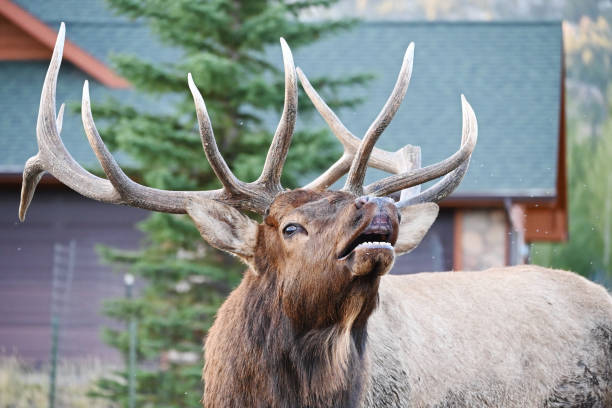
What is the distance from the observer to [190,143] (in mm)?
9391

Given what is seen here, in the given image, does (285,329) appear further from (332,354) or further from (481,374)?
(481,374)

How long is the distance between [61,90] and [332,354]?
40.2ft

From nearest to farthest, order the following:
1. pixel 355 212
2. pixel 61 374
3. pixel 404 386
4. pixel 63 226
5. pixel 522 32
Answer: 1. pixel 355 212
2. pixel 404 386
3. pixel 61 374
4. pixel 63 226
5. pixel 522 32

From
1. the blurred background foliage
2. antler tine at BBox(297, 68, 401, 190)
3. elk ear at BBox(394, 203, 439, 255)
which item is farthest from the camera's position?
the blurred background foliage

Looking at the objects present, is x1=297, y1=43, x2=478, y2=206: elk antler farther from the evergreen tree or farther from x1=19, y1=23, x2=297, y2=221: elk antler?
the evergreen tree

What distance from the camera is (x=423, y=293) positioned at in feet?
17.8

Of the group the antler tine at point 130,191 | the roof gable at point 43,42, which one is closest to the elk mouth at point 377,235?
the antler tine at point 130,191

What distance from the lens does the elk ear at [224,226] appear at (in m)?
4.62

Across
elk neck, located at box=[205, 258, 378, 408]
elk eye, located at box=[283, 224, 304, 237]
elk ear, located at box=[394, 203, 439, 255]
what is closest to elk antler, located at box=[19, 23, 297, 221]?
elk eye, located at box=[283, 224, 304, 237]

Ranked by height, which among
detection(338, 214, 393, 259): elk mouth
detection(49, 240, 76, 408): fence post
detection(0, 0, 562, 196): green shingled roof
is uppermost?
detection(0, 0, 562, 196): green shingled roof

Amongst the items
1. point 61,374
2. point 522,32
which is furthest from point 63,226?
point 522,32

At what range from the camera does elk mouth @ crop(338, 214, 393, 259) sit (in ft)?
13.0

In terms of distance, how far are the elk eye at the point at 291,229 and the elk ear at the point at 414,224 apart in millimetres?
684

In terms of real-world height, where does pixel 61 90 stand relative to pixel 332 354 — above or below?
above
